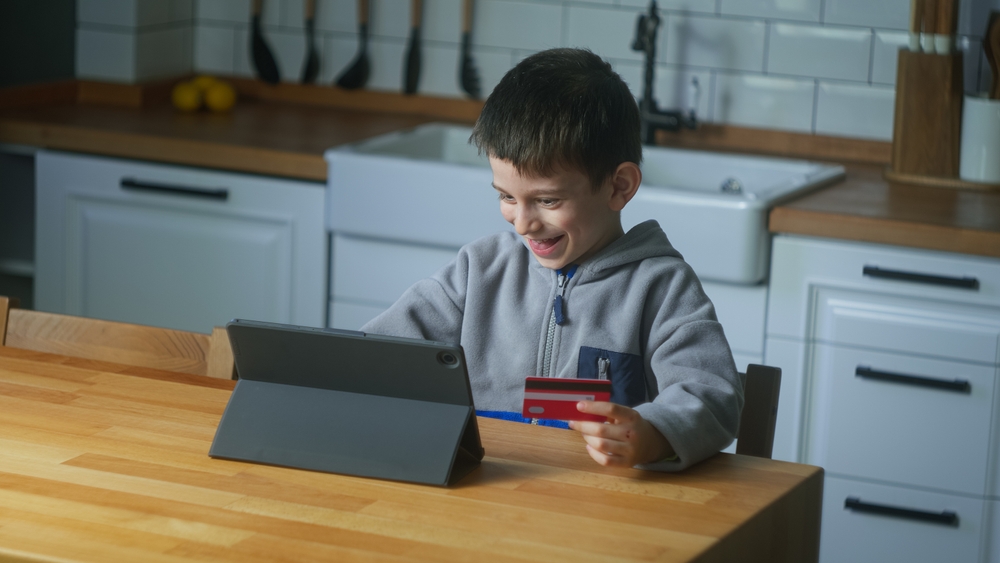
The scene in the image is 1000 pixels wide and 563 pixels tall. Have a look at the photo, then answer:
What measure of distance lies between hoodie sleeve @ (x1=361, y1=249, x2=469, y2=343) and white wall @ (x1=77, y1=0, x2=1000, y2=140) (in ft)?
5.04

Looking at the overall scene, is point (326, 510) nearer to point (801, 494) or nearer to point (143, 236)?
point (801, 494)

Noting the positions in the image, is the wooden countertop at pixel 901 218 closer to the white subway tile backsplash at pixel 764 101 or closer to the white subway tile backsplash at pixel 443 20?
the white subway tile backsplash at pixel 764 101

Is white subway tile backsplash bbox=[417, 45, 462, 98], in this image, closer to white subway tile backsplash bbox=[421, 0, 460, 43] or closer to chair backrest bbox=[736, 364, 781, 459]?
white subway tile backsplash bbox=[421, 0, 460, 43]

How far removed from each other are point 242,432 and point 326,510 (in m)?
0.17

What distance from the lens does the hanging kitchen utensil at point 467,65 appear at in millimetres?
2928

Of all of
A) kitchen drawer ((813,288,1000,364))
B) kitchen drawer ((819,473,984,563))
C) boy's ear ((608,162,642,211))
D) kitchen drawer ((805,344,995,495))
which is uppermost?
boy's ear ((608,162,642,211))

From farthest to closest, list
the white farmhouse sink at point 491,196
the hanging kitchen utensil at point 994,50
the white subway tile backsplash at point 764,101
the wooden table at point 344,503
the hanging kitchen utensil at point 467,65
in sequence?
the hanging kitchen utensil at point 467,65, the white subway tile backsplash at point 764,101, the hanging kitchen utensil at point 994,50, the white farmhouse sink at point 491,196, the wooden table at point 344,503

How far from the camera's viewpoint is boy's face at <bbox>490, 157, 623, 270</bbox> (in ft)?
4.11

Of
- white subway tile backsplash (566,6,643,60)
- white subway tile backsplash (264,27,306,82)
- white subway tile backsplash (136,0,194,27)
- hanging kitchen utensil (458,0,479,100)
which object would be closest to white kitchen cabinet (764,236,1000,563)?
white subway tile backsplash (566,6,643,60)

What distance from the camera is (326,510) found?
3.04 feet

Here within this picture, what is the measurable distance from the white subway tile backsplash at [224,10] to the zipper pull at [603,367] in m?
2.12

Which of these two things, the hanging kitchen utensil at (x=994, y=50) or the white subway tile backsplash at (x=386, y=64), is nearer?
the hanging kitchen utensil at (x=994, y=50)

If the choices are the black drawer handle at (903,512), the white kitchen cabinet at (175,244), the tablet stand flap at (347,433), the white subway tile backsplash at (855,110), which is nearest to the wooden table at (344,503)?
the tablet stand flap at (347,433)

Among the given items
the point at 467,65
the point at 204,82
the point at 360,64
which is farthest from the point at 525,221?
the point at 204,82
